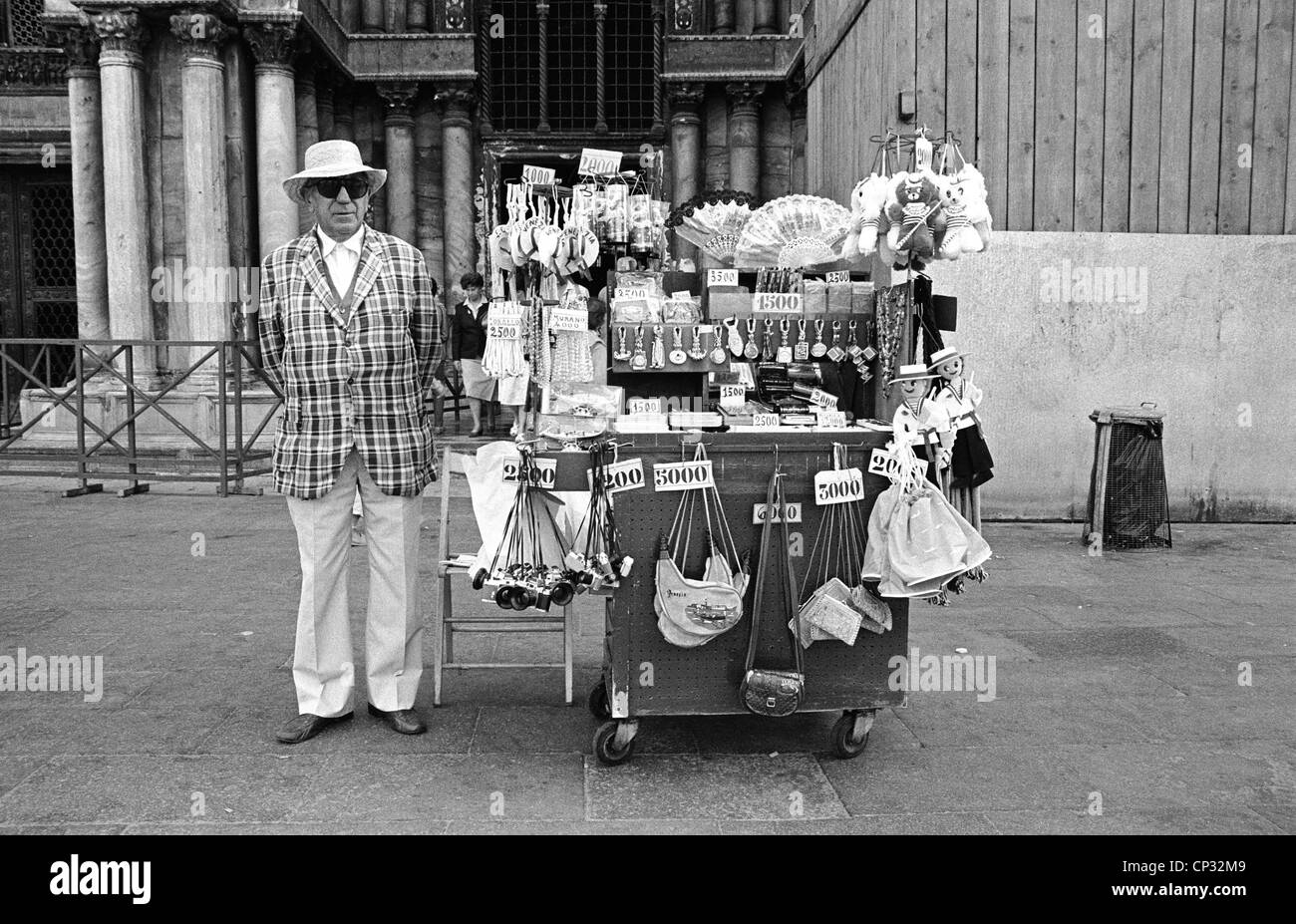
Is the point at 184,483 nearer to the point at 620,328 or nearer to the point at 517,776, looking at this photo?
the point at 620,328

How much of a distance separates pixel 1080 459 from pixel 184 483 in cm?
832

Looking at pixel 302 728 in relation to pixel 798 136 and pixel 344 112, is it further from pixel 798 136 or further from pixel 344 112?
pixel 798 136

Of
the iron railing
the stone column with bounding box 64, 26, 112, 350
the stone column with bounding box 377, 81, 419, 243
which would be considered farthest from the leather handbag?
the stone column with bounding box 377, 81, 419, 243

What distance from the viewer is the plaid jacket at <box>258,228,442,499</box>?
4.57 meters

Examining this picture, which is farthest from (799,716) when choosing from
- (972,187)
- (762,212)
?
(762,212)

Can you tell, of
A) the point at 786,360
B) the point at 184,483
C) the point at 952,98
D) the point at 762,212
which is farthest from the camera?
the point at 184,483

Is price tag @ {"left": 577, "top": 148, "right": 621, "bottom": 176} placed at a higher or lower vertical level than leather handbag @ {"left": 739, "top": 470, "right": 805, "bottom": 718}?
higher

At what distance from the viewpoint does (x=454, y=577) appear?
754 cm

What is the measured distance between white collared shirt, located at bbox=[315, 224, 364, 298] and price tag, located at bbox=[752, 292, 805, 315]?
206cm

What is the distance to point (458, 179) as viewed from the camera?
1714 cm

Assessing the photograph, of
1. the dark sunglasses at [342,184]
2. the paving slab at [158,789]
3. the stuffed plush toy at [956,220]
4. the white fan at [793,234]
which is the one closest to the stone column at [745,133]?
the white fan at [793,234]

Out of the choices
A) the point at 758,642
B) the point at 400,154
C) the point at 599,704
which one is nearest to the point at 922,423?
the point at 758,642

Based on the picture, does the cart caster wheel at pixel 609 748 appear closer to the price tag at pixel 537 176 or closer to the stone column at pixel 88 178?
the price tag at pixel 537 176

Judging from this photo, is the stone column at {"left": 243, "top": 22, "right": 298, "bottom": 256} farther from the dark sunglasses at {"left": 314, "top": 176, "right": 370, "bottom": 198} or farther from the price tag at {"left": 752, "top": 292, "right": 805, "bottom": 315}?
the dark sunglasses at {"left": 314, "top": 176, "right": 370, "bottom": 198}
